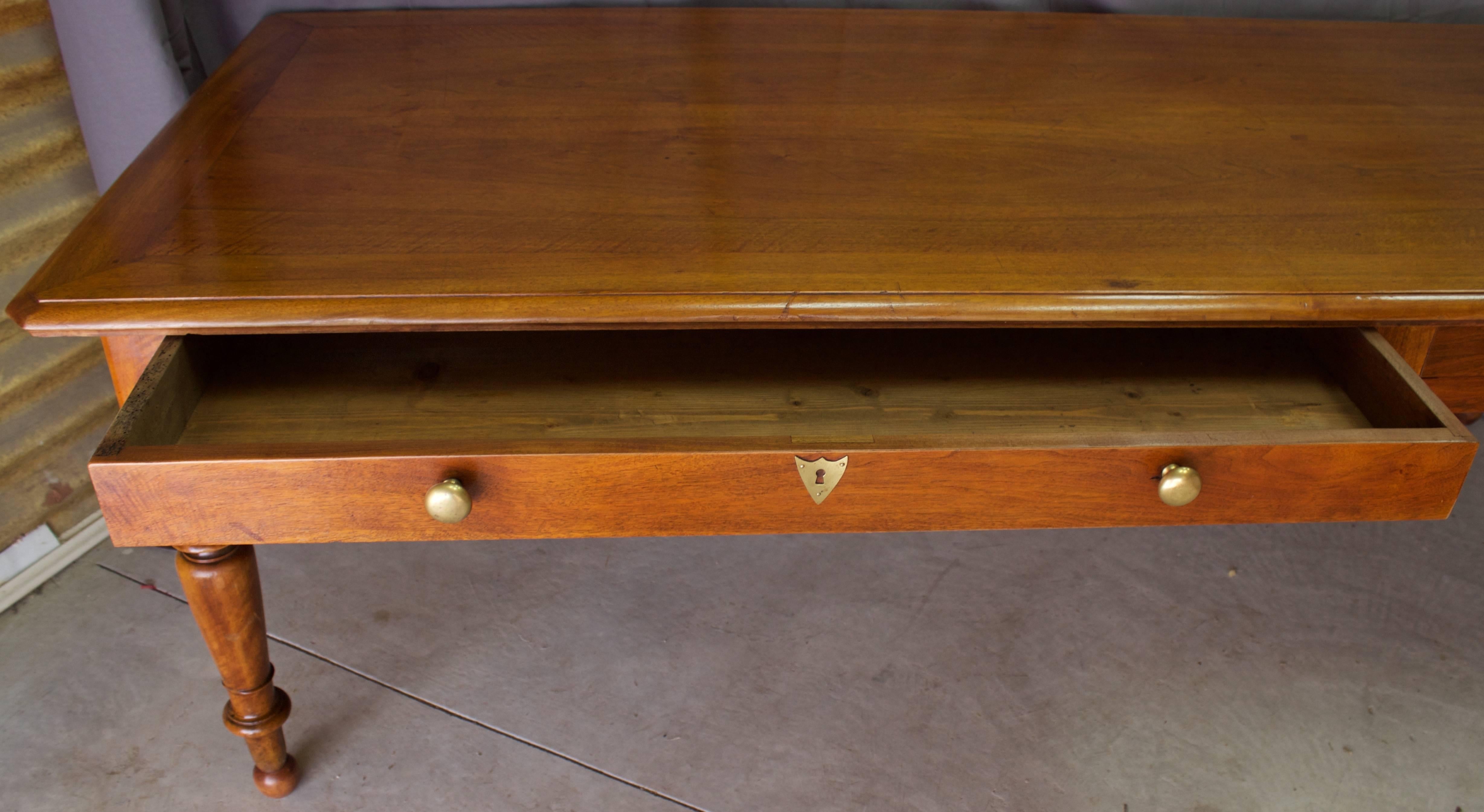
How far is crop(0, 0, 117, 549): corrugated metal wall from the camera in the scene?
100cm

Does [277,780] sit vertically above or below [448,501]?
below

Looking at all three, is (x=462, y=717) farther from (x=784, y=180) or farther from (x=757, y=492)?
(x=784, y=180)

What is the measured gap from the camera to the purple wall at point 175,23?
986 millimetres

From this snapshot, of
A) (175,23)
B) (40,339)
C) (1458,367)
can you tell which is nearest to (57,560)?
(40,339)

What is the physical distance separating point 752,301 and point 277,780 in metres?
0.62

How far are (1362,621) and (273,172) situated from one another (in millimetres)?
1161

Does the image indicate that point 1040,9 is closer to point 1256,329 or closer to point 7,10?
point 1256,329

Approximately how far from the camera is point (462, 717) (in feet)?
3.25

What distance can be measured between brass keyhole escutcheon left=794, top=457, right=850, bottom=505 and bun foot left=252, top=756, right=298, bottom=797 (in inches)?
22.2

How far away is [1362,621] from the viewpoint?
3.67ft

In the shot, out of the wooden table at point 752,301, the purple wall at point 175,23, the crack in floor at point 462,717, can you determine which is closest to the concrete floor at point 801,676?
the crack in floor at point 462,717

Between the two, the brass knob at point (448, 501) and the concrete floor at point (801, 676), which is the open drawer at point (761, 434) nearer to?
the brass knob at point (448, 501)

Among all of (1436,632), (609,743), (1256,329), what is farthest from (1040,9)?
(609,743)

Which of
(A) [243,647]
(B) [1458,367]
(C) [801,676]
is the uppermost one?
(B) [1458,367]
